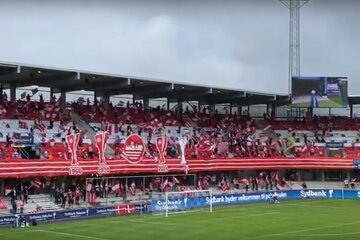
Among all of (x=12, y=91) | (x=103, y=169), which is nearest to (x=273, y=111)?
(x=103, y=169)

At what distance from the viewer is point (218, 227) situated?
3409 cm

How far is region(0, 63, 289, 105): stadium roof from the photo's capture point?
43.4m

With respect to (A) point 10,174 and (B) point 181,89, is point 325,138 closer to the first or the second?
(B) point 181,89

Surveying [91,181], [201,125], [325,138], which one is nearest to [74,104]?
[91,181]

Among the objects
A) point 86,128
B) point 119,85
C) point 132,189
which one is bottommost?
point 132,189

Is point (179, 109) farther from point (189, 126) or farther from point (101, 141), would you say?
point (101, 141)

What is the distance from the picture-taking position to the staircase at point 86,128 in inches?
1828

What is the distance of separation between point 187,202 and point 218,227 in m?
10.0

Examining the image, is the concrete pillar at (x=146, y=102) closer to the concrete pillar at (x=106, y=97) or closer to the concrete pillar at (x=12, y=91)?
the concrete pillar at (x=106, y=97)

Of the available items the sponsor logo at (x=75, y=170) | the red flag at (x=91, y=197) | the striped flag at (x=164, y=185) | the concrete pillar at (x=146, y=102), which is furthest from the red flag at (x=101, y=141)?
the concrete pillar at (x=146, y=102)

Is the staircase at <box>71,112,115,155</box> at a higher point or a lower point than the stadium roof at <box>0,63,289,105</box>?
lower

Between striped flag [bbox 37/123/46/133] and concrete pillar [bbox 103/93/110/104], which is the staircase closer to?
striped flag [bbox 37/123/46/133]

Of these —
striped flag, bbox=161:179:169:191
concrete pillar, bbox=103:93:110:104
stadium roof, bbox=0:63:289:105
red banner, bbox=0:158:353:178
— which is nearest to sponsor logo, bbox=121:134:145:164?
red banner, bbox=0:158:353:178

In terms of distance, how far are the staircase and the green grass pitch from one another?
316 inches
